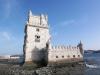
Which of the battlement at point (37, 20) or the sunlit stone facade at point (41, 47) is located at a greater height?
the battlement at point (37, 20)

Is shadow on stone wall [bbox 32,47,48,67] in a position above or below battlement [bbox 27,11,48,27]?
below

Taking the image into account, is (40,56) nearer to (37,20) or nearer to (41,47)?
(41,47)

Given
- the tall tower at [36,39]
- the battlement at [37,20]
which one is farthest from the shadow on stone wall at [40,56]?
the battlement at [37,20]

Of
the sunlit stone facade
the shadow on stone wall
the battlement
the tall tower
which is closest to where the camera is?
the sunlit stone facade

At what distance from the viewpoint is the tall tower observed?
145ft

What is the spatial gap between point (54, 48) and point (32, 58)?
20.3 feet

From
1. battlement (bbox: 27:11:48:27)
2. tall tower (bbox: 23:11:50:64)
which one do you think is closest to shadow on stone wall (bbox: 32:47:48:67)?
tall tower (bbox: 23:11:50:64)

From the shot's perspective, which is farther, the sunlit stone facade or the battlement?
the battlement

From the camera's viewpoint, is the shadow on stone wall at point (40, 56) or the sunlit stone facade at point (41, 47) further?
the shadow on stone wall at point (40, 56)

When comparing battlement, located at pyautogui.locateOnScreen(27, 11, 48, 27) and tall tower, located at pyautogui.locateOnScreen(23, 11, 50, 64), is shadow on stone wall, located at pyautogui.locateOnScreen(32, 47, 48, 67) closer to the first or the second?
tall tower, located at pyautogui.locateOnScreen(23, 11, 50, 64)

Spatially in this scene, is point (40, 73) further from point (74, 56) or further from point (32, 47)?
point (74, 56)

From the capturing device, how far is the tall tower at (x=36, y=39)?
4416 centimetres

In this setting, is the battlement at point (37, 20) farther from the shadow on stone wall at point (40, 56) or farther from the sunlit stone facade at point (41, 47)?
the shadow on stone wall at point (40, 56)

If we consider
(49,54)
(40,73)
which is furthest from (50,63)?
(40,73)
